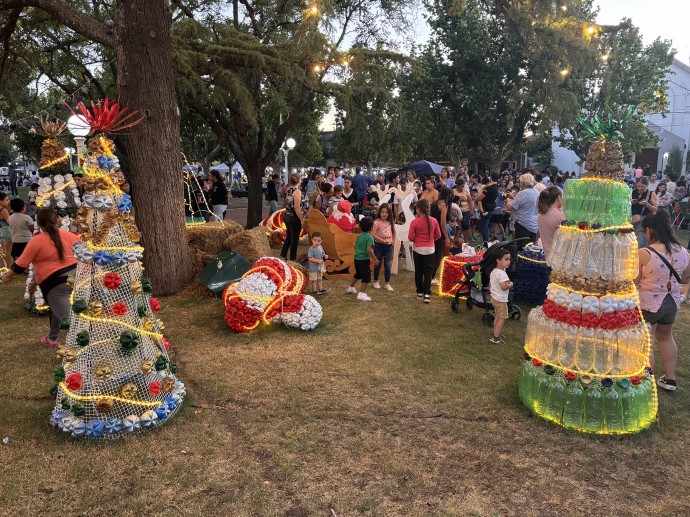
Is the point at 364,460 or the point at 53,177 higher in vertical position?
the point at 53,177

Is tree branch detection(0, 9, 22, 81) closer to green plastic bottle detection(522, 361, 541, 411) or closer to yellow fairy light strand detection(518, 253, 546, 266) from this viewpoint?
yellow fairy light strand detection(518, 253, 546, 266)

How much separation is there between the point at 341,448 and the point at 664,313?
3.34 metres

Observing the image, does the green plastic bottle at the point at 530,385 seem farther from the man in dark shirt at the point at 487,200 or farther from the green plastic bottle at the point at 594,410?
the man in dark shirt at the point at 487,200

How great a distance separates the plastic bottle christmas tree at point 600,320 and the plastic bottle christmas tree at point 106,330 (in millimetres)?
3509

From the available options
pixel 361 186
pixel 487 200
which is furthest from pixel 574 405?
pixel 361 186

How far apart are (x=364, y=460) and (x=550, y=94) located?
71.2 feet

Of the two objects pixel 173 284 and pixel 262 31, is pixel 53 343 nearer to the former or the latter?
pixel 173 284

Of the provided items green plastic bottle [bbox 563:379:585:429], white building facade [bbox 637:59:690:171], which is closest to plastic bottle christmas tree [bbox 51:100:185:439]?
green plastic bottle [bbox 563:379:585:429]

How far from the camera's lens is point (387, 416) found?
14.8 ft

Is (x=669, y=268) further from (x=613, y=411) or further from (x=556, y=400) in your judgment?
(x=556, y=400)

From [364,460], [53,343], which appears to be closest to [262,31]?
[53,343]

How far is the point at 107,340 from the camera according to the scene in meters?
4.21

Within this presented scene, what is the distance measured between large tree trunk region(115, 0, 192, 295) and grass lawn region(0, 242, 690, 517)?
2629mm

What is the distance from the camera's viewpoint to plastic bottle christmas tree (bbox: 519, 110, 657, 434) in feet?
13.8
